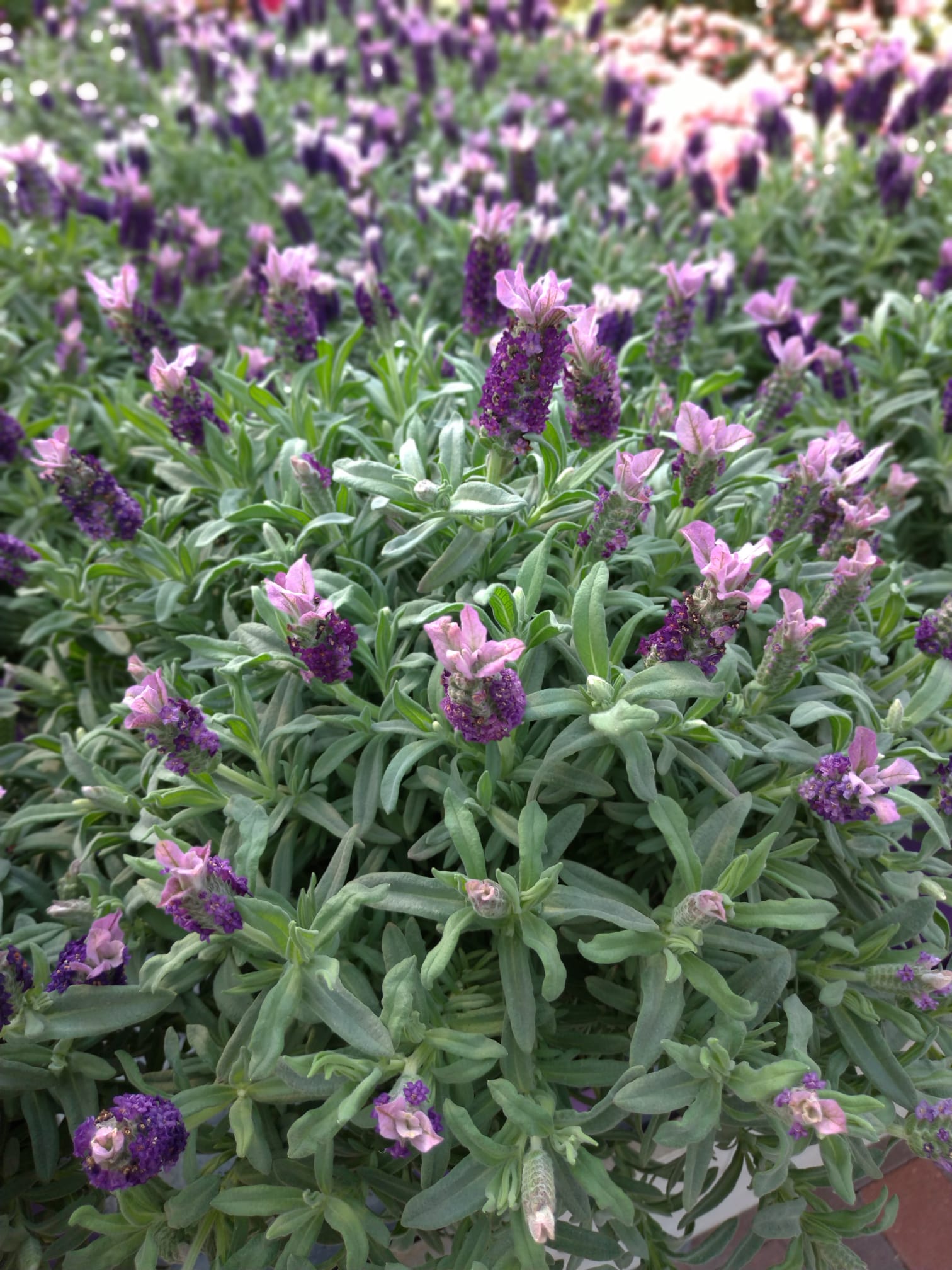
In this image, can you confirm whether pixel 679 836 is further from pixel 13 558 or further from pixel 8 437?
pixel 8 437

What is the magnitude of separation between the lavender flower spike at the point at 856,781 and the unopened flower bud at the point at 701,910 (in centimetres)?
17

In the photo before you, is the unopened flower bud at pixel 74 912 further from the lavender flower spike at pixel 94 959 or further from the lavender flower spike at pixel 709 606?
the lavender flower spike at pixel 709 606

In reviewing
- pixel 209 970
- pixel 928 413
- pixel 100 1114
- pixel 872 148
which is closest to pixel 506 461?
pixel 209 970

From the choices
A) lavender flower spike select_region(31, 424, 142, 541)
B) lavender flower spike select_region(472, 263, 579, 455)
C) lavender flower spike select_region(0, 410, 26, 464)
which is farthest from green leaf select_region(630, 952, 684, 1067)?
lavender flower spike select_region(0, 410, 26, 464)

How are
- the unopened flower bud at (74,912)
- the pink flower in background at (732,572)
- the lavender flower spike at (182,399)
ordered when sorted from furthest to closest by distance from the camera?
the lavender flower spike at (182,399) < the unopened flower bud at (74,912) < the pink flower in background at (732,572)

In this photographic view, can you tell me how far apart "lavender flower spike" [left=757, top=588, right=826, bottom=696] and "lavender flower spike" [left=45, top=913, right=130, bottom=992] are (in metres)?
0.89

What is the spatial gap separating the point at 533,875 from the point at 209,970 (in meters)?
0.48

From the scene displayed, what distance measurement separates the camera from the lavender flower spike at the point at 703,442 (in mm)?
1255

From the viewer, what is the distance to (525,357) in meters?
1.20

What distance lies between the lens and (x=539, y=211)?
280 cm

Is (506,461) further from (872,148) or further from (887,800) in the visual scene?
(872,148)

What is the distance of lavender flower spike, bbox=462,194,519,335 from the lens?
5.74 ft

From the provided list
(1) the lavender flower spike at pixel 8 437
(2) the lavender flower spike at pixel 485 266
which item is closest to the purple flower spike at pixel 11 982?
(1) the lavender flower spike at pixel 8 437

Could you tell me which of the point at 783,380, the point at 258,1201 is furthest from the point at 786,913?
the point at 783,380
